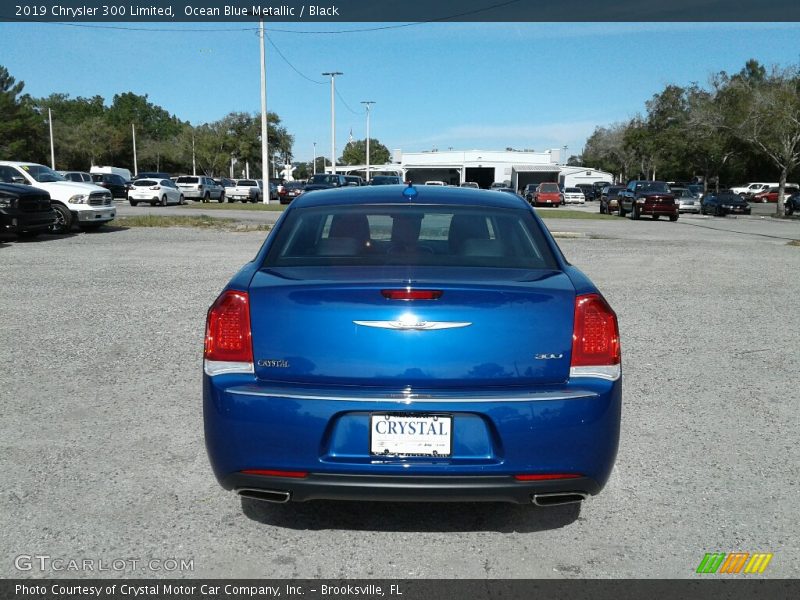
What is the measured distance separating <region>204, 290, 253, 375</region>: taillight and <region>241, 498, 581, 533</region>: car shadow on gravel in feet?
3.00

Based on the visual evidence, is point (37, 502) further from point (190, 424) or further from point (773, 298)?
point (773, 298)

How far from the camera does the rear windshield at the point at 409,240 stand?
375 centimetres

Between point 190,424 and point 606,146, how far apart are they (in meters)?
115

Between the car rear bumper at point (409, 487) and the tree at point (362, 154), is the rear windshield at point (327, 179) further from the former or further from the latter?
the tree at point (362, 154)

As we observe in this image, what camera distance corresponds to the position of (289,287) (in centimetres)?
327

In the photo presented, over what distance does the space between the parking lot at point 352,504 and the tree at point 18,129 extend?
81.4 meters

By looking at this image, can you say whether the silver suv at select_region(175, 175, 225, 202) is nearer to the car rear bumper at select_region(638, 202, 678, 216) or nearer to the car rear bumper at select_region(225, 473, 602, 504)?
the car rear bumper at select_region(638, 202, 678, 216)

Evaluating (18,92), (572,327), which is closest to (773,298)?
(572,327)

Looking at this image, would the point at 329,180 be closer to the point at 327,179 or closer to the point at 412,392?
the point at 327,179

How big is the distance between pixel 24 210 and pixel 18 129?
74.7 meters

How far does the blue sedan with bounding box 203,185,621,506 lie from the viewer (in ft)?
10.2

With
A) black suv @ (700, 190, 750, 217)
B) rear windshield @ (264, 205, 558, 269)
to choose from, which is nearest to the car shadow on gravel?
rear windshield @ (264, 205, 558, 269)

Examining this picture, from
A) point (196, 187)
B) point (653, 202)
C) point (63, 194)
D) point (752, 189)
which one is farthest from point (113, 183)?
point (752, 189)
